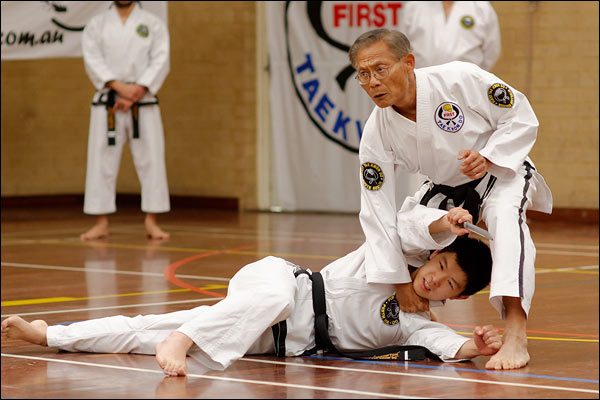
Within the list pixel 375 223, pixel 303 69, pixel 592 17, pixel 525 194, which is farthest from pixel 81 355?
pixel 303 69

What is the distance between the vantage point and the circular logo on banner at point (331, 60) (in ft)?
34.2

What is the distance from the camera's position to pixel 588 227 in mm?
9289

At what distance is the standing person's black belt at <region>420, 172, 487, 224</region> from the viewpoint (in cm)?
407

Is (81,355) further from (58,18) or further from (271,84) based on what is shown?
(271,84)

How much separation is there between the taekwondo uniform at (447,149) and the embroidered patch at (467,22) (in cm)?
458

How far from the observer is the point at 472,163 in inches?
154

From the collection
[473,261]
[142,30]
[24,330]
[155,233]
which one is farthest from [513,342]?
[142,30]

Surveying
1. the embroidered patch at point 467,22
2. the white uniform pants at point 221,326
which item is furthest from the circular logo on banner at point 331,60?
the white uniform pants at point 221,326

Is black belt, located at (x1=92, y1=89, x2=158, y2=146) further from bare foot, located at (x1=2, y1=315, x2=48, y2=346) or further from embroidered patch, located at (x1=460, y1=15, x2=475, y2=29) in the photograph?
bare foot, located at (x1=2, y1=315, x2=48, y2=346)

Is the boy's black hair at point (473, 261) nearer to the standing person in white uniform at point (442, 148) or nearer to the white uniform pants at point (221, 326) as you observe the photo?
the standing person in white uniform at point (442, 148)

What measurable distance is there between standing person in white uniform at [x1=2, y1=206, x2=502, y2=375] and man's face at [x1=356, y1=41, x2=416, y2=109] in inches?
14.7

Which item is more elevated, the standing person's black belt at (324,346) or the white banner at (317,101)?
the white banner at (317,101)

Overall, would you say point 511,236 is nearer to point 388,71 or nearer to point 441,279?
point 441,279

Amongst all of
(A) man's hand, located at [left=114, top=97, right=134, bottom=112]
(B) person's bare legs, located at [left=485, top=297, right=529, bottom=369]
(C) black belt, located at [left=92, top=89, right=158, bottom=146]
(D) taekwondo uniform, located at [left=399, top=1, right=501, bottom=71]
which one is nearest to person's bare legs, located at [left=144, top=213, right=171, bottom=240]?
(C) black belt, located at [left=92, top=89, right=158, bottom=146]
